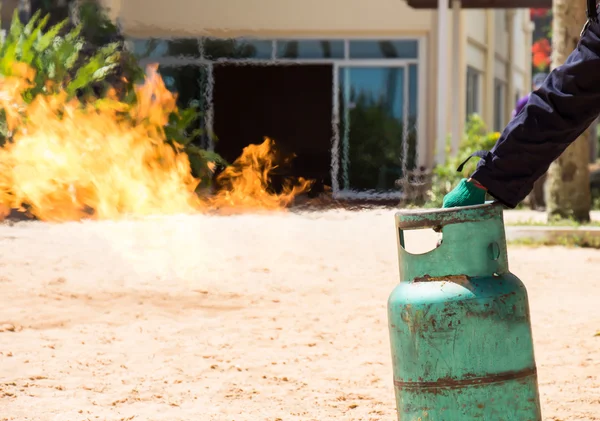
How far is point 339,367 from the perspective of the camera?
219 inches

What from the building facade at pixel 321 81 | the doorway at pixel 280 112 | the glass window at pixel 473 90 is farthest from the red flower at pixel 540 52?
the doorway at pixel 280 112

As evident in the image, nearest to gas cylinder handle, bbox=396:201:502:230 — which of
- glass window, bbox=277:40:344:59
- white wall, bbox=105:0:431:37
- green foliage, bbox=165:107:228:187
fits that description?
green foliage, bbox=165:107:228:187

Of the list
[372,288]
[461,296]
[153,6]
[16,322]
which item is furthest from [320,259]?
[153,6]

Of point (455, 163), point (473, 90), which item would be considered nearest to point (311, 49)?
point (455, 163)

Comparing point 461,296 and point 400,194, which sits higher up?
point 461,296

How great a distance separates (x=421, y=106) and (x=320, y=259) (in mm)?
8662

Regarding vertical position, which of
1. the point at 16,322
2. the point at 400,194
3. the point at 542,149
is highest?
the point at 542,149

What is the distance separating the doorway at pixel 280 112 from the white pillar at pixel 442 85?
2.07 meters

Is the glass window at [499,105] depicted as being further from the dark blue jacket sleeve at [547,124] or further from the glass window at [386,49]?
the dark blue jacket sleeve at [547,124]

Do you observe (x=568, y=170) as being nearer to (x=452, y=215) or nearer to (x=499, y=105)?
(x=452, y=215)

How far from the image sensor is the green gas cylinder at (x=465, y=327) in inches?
139

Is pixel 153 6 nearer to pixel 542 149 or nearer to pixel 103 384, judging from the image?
pixel 103 384

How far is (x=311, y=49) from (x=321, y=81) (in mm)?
581

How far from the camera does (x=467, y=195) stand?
3.62m
